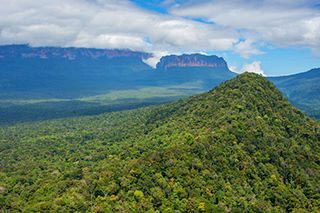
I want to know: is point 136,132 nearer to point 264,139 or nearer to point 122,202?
point 264,139

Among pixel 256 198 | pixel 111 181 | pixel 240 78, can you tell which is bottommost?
pixel 256 198

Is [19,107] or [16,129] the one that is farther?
[19,107]

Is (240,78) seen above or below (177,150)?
above

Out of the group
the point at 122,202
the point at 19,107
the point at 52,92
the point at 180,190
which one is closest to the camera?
the point at 122,202

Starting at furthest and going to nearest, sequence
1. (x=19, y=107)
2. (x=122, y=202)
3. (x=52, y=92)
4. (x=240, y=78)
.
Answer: (x=52, y=92) < (x=19, y=107) < (x=240, y=78) < (x=122, y=202)

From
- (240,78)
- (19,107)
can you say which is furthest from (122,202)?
(19,107)

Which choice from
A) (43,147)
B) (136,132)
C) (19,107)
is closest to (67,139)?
(43,147)

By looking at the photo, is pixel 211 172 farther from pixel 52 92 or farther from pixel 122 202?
pixel 52 92
